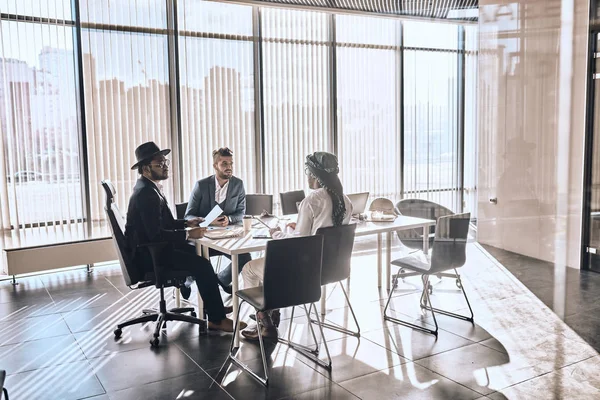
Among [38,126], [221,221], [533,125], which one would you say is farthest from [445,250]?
[38,126]

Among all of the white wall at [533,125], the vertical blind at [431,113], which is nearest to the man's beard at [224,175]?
the white wall at [533,125]

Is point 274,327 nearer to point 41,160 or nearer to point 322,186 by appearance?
point 322,186

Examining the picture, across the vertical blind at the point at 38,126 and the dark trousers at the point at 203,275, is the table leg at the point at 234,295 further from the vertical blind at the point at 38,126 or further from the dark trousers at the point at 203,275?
the vertical blind at the point at 38,126

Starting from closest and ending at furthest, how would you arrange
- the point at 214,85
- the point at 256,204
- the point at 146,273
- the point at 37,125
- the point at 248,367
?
the point at 248,367
the point at 146,273
the point at 256,204
the point at 37,125
the point at 214,85

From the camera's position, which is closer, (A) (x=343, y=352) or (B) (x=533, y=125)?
(A) (x=343, y=352)

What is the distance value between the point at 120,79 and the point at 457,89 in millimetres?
5781

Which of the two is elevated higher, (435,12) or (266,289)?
(435,12)

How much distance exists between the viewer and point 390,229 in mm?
5559

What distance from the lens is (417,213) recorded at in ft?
22.0

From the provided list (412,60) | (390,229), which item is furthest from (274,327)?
(412,60)

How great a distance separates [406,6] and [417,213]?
3.65 metres

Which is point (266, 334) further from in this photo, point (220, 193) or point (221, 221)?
point (220, 193)

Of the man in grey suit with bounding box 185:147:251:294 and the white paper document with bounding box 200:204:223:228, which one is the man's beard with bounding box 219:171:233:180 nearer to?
the man in grey suit with bounding box 185:147:251:294

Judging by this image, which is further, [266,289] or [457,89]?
[457,89]
